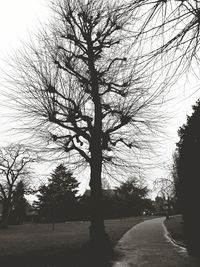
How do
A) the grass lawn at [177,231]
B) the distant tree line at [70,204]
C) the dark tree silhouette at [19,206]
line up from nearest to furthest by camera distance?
1. the grass lawn at [177,231]
2. the dark tree silhouette at [19,206]
3. the distant tree line at [70,204]

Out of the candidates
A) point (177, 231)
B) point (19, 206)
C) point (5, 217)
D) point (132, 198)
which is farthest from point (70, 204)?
point (177, 231)

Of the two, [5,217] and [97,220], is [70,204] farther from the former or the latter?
[97,220]

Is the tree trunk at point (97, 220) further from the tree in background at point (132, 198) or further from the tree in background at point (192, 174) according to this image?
the tree in background at point (132, 198)

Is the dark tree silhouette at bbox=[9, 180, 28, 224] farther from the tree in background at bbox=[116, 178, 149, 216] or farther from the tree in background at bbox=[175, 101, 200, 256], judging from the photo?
the tree in background at bbox=[175, 101, 200, 256]

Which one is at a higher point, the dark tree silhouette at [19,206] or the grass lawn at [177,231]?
the dark tree silhouette at [19,206]

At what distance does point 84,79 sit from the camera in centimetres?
1374

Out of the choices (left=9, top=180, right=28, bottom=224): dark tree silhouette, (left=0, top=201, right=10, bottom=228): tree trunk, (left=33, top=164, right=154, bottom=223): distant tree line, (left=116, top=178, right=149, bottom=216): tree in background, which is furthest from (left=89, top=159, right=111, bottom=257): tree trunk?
(left=116, top=178, right=149, bottom=216): tree in background

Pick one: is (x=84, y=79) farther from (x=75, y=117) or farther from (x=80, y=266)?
(x=80, y=266)

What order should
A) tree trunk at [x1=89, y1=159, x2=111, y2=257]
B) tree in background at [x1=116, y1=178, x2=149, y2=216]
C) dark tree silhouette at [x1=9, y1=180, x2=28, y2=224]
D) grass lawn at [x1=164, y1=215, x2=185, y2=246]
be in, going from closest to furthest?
tree trunk at [x1=89, y1=159, x2=111, y2=257] → grass lawn at [x1=164, y1=215, x2=185, y2=246] → dark tree silhouette at [x1=9, y1=180, x2=28, y2=224] → tree in background at [x1=116, y1=178, x2=149, y2=216]

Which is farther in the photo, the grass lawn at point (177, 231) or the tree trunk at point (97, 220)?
the grass lawn at point (177, 231)

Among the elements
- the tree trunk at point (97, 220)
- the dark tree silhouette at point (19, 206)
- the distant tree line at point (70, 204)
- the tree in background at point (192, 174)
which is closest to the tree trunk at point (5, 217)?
the dark tree silhouette at point (19, 206)

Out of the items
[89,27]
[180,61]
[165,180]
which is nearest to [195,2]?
[180,61]

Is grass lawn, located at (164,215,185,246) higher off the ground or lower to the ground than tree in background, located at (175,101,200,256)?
lower

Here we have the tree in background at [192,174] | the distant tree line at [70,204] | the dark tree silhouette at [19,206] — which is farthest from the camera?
the distant tree line at [70,204]
